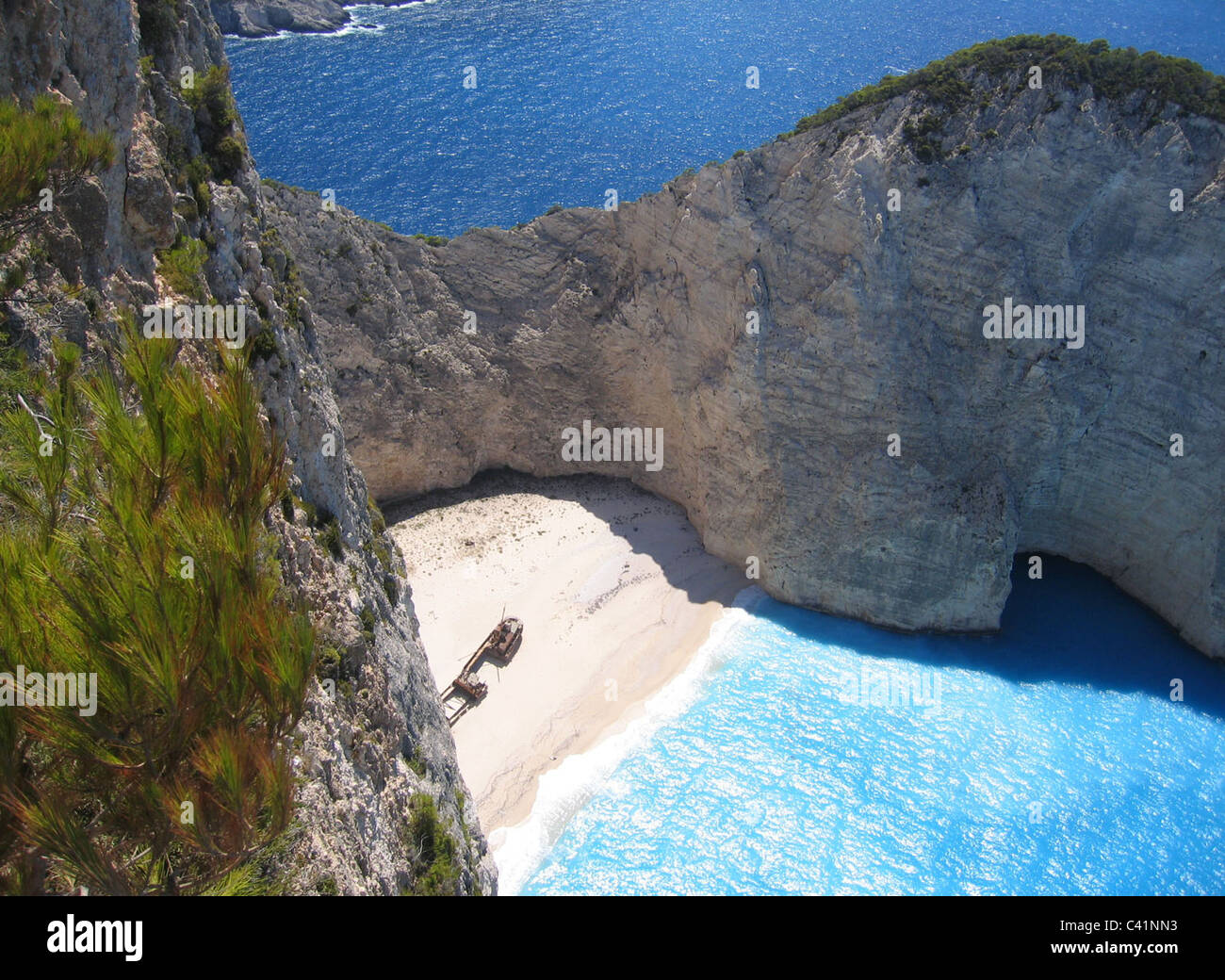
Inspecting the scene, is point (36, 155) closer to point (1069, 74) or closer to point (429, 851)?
point (429, 851)

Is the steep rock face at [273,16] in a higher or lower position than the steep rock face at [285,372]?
higher

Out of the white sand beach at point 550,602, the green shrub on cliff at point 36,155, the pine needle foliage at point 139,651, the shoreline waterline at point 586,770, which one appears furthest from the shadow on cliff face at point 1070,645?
the green shrub on cliff at point 36,155

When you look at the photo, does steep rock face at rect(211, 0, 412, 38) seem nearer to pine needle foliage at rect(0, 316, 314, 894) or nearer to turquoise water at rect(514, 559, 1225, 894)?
turquoise water at rect(514, 559, 1225, 894)

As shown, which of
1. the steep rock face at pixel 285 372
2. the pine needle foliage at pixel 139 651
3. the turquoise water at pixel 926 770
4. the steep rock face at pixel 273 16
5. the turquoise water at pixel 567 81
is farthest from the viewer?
the steep rock face at pixel 273 16

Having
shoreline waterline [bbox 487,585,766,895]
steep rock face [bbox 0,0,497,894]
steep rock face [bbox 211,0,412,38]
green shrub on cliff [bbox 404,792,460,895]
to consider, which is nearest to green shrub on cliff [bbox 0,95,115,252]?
steep rock face [bbox 0,0,497,894]

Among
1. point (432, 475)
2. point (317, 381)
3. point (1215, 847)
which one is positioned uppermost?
point (317, 381)

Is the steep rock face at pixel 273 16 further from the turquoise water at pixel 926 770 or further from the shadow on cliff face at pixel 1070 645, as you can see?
the shadow on cliff face at pixel 1070 645

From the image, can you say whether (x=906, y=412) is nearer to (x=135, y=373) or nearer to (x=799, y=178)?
(x=799, y=178)
